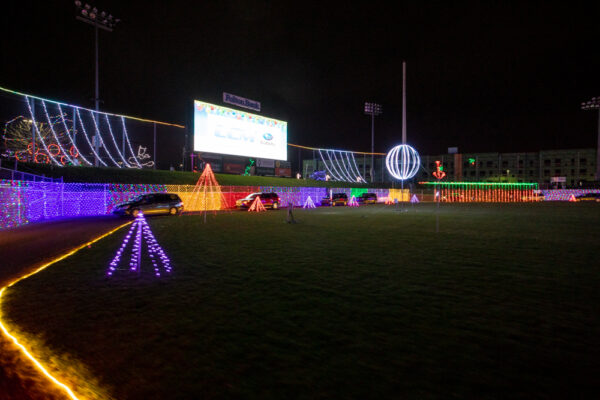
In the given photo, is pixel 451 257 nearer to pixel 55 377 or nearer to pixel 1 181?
pixel 55 377

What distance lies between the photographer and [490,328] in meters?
3.70

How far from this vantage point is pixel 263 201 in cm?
2948

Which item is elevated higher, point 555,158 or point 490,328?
point 555,158

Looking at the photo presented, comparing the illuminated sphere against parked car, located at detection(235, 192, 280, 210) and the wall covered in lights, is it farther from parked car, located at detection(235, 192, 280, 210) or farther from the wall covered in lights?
the wall covered in lights

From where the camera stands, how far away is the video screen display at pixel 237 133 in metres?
30.9

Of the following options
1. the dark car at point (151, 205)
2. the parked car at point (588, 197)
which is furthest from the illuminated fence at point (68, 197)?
the parked car at point (588, 197)

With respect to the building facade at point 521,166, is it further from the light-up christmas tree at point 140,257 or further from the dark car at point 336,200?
the light-up christmas tree at point 140,257

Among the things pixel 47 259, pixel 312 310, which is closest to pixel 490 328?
pixel 312 310

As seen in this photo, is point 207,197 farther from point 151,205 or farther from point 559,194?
point 559,194

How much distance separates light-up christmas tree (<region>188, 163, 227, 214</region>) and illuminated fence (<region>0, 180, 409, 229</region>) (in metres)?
0.18

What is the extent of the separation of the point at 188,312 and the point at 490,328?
12.1ft

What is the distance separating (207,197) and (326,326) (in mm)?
25948

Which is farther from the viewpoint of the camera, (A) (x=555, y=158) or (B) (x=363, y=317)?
(A) (x=555, y=158)

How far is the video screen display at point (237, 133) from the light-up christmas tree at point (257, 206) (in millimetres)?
7622
